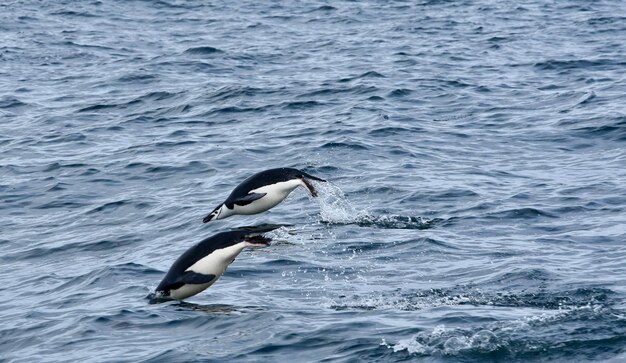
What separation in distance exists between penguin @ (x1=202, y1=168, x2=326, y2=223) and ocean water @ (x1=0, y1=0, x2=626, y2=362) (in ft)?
1.71

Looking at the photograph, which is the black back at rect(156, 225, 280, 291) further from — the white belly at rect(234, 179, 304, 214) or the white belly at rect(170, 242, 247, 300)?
the white belly at rect(234, 179, 304, 214)

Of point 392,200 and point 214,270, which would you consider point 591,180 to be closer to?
point 392,200

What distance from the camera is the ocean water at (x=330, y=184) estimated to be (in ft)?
34.5

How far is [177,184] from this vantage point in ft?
55.9

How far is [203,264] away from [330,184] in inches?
190

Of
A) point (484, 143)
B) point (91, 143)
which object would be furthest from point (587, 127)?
point (91, 143)

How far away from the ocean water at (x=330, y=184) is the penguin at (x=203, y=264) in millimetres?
214

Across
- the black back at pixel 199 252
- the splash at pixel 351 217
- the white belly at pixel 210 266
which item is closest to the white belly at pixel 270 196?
the splash at pixel 351 217

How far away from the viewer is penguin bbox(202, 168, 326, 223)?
13.7 meters

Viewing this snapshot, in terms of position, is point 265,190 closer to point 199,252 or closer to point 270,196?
point 270,196

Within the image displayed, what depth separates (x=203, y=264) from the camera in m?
11.3

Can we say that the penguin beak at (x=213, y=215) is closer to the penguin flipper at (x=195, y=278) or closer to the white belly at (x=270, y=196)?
the white belly at (x=270, y=196)

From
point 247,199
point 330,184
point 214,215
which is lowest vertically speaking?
point 330,184

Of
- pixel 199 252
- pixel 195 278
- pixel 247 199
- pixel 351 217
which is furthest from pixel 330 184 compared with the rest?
pixel 195 278
